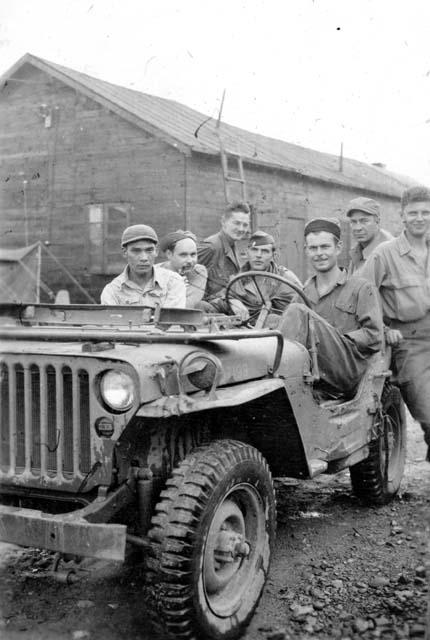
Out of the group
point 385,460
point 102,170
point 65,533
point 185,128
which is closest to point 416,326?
point 385,460

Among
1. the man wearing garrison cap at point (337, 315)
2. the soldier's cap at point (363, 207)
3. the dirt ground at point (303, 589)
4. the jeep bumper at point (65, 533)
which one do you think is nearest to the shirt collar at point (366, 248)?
the soldier's cap at point (363, 207)

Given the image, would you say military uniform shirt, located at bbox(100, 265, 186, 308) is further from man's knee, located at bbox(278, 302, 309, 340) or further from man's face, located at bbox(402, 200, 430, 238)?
man's face, located at bbox(402, 200, 430, 238)

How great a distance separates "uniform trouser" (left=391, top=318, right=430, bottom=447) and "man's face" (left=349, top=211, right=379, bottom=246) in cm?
148

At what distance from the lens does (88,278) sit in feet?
49.9

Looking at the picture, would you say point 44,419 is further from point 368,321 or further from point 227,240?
point 227,240

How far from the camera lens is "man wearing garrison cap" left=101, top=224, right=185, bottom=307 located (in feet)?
15.6

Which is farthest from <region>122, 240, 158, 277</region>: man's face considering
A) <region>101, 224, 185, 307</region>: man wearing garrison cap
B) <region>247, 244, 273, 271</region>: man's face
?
<region>247, 244, 273, 271</region>: man's face

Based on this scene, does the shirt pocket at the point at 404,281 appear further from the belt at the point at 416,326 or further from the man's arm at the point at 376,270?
the belt at the point at 416,326

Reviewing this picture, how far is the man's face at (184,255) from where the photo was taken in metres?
5.69

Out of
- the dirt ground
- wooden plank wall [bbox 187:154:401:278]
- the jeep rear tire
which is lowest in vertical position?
the dirt ground

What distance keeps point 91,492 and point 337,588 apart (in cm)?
147

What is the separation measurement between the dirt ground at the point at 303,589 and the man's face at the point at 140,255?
1930mm

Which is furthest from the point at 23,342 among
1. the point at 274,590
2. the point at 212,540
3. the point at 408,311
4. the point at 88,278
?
the point at 88,278

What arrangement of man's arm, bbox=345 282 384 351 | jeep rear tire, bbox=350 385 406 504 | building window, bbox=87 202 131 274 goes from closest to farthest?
man's arm, bbox=345 282 384 351 < jeep rear tire, bbox=350 385 406 504 < building window, bbox=87 202 131 274
